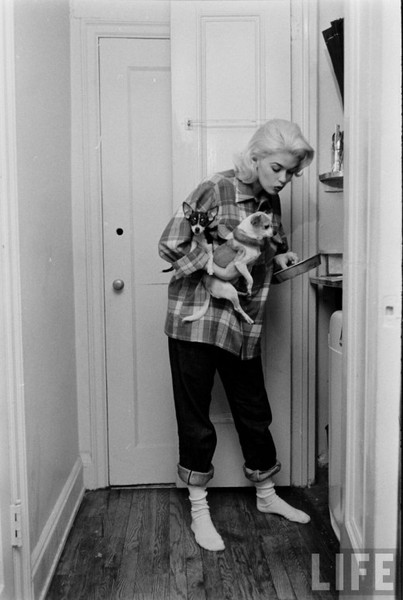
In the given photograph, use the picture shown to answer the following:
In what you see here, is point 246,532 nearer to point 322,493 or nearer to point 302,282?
point 322,493

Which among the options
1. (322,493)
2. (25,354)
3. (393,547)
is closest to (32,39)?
(25,354)

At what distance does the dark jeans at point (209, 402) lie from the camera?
184cm

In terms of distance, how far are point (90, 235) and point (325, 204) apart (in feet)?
3.18

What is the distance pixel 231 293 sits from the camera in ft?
5.70

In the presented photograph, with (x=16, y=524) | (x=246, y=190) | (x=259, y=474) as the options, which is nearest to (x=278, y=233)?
(x=246, y=190)

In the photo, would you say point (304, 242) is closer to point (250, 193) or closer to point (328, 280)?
point (328, 280)

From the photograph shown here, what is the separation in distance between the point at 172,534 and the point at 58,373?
0.69m

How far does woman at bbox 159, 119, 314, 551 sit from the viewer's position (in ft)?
5.65

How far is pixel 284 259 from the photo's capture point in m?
1.91

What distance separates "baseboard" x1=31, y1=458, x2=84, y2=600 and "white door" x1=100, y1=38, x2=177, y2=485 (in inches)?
8.7

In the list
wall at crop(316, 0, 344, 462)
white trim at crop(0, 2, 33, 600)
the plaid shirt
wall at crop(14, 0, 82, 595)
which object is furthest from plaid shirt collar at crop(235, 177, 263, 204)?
white trim at crop(0, 2, 33, 600)

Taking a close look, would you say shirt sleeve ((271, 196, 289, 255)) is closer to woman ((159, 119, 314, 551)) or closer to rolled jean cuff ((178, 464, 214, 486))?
woman ((159, 119, 314, 551))

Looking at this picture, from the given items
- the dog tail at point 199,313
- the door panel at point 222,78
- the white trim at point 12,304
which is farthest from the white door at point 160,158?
the white trim at point 12,304

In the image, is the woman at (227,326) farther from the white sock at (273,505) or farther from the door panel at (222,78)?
the door panel at (222,78)
